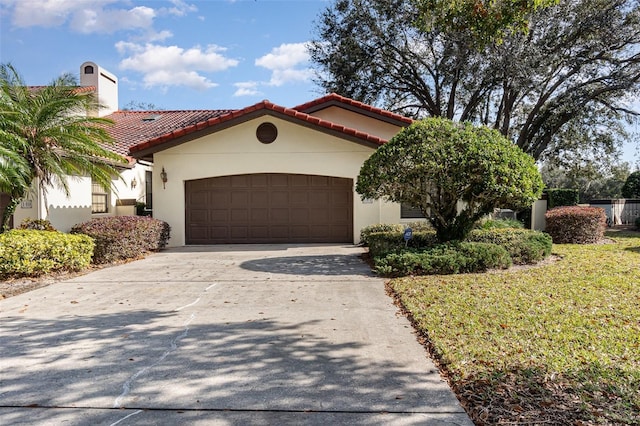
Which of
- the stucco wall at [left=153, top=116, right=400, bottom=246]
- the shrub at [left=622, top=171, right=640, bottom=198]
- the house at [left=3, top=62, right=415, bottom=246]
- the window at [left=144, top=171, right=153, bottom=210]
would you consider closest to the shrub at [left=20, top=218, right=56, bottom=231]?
the house at [left=3, top=62, right=415, bottom=246]

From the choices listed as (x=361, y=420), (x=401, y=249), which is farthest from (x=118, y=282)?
(x=361, y=420)

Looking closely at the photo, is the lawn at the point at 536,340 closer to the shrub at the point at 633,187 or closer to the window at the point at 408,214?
the window at the point at 408,214

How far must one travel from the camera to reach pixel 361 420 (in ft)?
10.4

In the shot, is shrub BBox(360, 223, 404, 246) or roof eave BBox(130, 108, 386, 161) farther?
roof eave BBox(130, 108, 386, 161)

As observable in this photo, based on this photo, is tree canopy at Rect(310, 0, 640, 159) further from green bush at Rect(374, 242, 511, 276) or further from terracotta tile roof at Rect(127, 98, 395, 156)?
green bush at Rect(374, 242, 511, 276)

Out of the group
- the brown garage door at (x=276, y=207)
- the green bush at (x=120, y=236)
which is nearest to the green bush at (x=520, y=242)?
the brown garage door at (x=276, y=207)

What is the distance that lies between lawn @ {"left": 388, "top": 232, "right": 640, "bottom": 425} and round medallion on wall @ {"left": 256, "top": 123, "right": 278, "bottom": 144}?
718 cm

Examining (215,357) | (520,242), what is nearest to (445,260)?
(520,242)

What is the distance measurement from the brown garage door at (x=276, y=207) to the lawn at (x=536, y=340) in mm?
5927

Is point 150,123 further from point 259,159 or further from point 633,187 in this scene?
point 633,187

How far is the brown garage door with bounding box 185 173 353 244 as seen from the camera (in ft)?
45.4

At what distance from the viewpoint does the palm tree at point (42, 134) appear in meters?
8.62

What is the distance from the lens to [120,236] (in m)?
10.6

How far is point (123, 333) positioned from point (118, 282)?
10.9 feet
